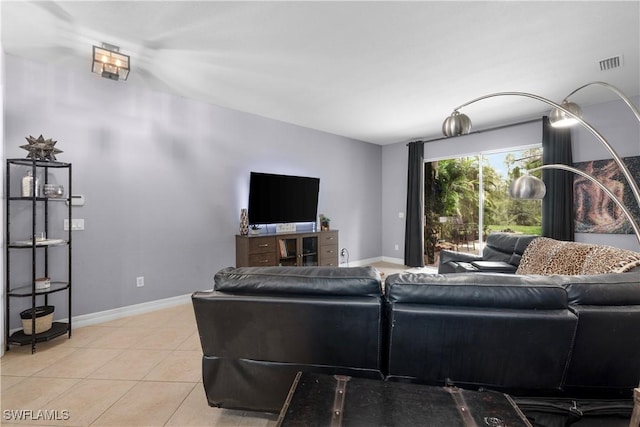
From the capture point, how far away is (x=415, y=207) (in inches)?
230

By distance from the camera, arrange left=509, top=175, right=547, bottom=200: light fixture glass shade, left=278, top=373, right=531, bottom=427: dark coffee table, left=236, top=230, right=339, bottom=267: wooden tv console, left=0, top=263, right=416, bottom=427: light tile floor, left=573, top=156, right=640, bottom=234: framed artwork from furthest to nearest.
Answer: left=236, top=230, right=339, bottom=267: wooden tv console
left=573, top=156, right=640, bottom=234: framed artwork
left=509, top=175, right=547, bottom=200: light fixture glass shade
left=0, top=263, right=416, bottom=427: light tile floor
left=278, top=373, right=531, bottom=427: dark coffee table

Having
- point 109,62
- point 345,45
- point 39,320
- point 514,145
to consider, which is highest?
point 345,45

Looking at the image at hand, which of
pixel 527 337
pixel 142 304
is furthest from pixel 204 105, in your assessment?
pixel 527 337

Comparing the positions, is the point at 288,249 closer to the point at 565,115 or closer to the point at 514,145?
the point at 565,115

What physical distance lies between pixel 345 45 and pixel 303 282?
85.1 inches

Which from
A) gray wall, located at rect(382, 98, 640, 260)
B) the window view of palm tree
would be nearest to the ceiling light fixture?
gray wall, located at rect(382, 98, 640, 260)

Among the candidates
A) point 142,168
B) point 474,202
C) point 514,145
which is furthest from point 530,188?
point 142,168

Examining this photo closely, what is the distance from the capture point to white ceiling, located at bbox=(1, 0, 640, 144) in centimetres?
211

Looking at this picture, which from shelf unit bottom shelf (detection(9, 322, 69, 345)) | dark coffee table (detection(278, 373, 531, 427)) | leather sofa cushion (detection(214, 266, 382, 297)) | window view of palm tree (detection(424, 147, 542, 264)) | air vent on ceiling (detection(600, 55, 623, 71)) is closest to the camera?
dark coffee table (detection(278, 373, 531, 427))

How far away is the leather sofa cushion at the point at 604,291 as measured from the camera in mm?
1337

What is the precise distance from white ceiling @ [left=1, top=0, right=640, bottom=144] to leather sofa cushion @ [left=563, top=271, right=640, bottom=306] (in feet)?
6.38

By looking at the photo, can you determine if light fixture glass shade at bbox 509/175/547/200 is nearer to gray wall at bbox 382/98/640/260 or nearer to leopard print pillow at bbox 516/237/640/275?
leopard print pillow at bbox 516/237/640/275

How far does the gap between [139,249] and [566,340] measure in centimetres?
389

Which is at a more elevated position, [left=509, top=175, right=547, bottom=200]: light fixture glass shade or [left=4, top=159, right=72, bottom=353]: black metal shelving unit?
[left=509, top=175, right=547, bottom=200]: light fixture glass shade
